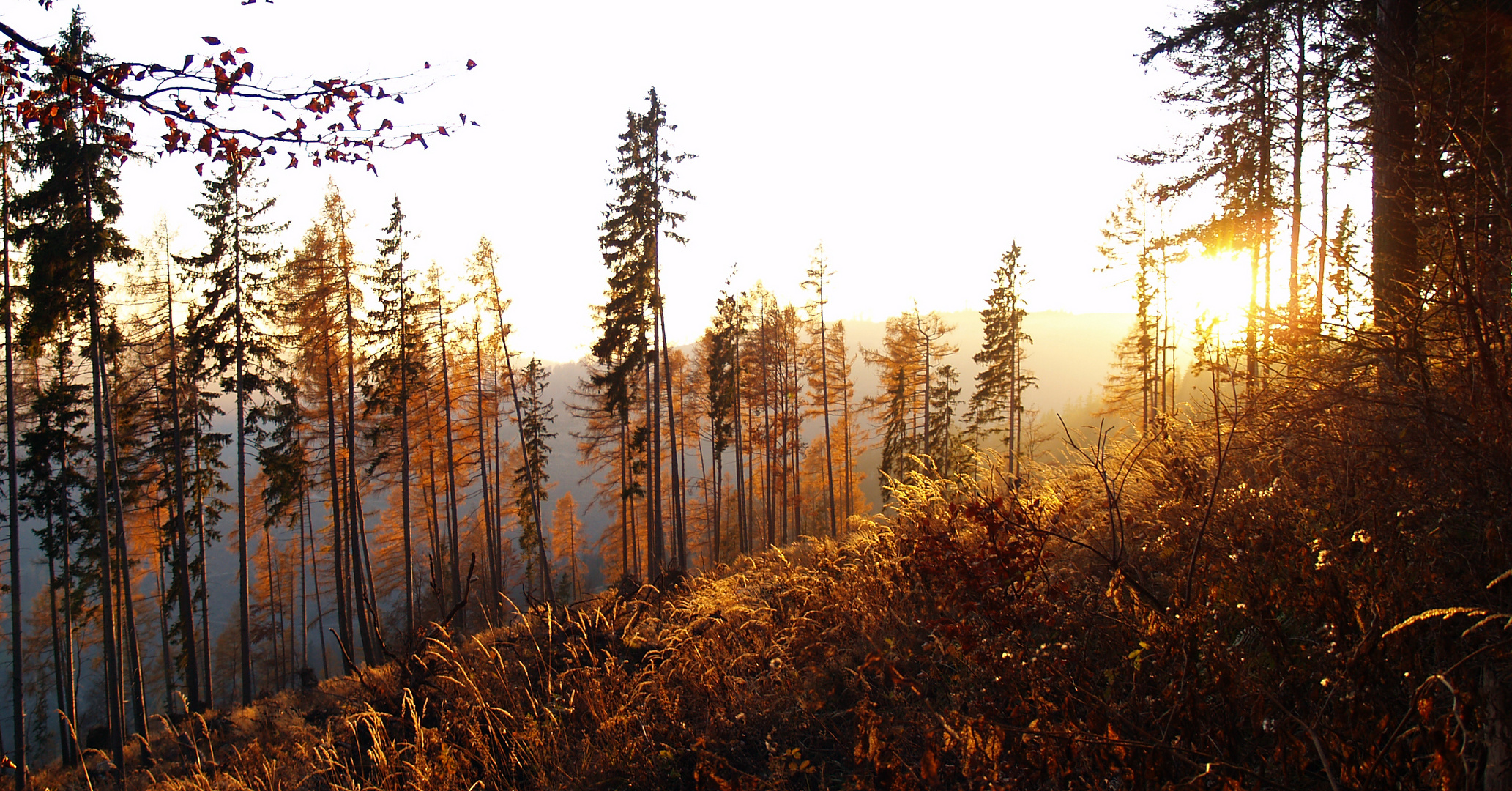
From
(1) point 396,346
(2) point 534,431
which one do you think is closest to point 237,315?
(1) point 396,346

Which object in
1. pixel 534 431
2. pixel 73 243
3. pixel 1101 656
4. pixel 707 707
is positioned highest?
pixel 73 243

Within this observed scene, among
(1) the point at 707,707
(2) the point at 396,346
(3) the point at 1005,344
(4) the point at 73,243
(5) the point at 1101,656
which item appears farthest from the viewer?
(3) the point at 1005,344

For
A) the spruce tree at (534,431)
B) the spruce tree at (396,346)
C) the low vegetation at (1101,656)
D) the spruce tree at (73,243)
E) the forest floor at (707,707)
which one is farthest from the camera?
the spruce tree at (534,431)

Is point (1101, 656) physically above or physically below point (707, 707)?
above

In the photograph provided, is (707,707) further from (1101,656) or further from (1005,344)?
(1005,344)

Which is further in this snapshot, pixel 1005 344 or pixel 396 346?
pixel 1005 344

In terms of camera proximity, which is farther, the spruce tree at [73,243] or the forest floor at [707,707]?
the spruce tree at [73,243]

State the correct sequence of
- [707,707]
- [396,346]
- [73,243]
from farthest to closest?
[396,346]
[73,243]
[707,707]

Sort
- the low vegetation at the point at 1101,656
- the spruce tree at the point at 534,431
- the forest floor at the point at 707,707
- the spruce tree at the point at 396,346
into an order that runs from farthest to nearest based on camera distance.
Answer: the spruce tree at the point at 534,431 < the spruce tree at the point at 396,346 < the forest floor at the point at 707,707 < the low vegetation at the point at 1101,656

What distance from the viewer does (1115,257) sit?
2466 centimetres

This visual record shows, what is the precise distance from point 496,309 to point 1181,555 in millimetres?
22292

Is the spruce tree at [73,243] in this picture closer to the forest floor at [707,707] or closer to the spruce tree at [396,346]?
the spruce tree at [396,346]

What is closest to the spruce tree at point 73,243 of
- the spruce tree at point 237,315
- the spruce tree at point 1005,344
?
the spruce tree at point 237,315

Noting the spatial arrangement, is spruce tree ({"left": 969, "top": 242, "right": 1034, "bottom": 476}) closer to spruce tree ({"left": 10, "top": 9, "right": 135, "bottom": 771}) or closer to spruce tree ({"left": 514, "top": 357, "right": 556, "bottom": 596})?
spruce tree ({"left": 514, "top": 357, "right": 556, "bottom": 596})
